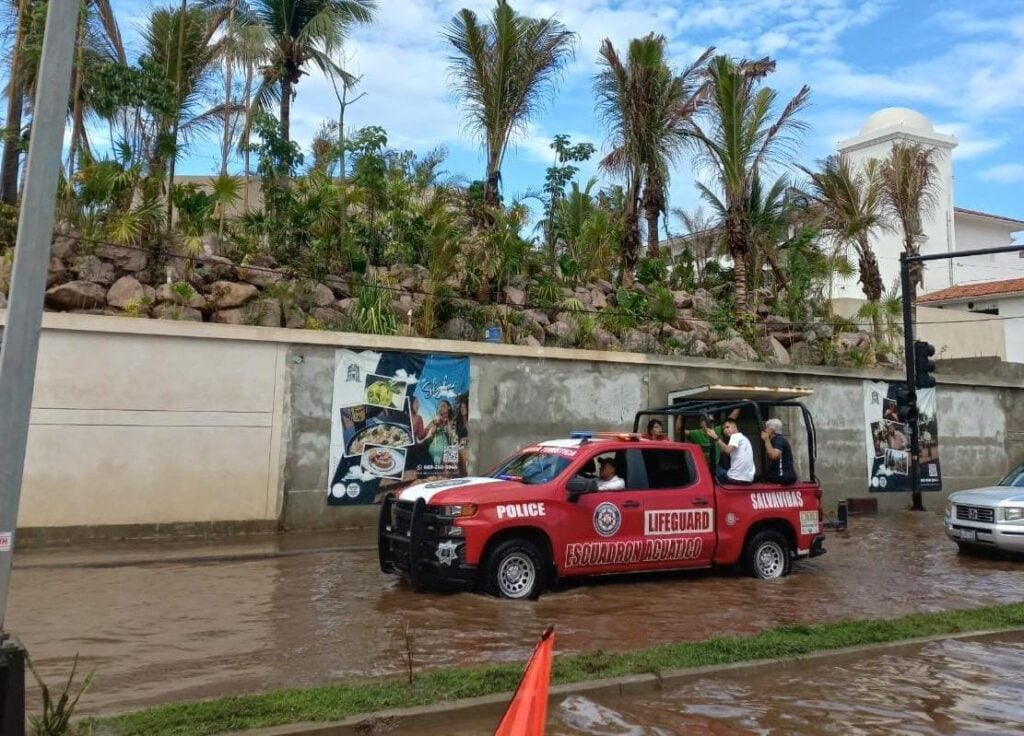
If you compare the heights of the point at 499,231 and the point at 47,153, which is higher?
the point at 499,231

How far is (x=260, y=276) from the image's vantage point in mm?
16594

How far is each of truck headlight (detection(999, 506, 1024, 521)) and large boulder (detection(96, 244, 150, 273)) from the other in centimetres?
1493

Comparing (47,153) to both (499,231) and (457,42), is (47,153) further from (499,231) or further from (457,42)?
(457,42)

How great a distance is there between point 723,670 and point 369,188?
14.3 meters

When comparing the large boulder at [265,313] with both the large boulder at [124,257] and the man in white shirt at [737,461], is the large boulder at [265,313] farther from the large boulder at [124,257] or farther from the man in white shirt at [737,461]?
the man in white shirt at [737,461]

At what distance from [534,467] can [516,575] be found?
1.42 meters

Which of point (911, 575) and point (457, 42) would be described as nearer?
point (911, 575)

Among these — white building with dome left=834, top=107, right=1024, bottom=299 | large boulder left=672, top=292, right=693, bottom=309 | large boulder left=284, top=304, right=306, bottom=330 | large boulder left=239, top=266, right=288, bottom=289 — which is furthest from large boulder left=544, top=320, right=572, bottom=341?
white building with dome left=834, top=107, right=1024, bottom=299

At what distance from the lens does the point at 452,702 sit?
5516 millimetres

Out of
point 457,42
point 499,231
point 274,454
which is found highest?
point 457,42

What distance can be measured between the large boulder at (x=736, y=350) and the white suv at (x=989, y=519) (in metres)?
7.76

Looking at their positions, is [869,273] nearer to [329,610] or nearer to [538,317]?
[538,317]

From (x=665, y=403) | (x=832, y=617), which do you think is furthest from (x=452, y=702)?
(x=665, y=403)

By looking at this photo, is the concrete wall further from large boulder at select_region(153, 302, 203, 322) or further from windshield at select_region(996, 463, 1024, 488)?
windshield at select_region(996, 463, 1024, 488)
